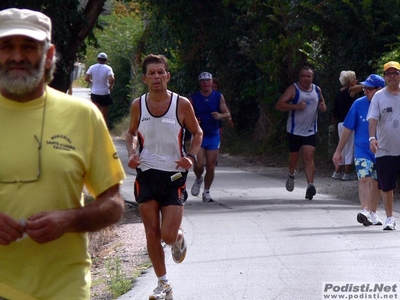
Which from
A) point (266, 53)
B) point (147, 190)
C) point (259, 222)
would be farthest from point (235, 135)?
point (147, 190)

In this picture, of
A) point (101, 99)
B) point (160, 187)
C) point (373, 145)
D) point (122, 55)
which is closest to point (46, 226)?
point (160, 187)

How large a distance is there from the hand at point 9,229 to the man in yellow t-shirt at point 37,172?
6 cm

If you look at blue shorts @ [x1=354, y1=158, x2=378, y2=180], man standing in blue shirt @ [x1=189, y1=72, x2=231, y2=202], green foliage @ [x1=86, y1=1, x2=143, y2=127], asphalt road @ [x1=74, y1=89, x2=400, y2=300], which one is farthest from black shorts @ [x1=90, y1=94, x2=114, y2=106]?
green foliage @ [x1=86, y1=1, x2=143, y2=127]

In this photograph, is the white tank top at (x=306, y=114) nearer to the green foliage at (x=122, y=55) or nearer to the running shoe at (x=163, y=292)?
the running shoe at (x=163, y=292)

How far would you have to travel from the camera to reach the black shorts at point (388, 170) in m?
10.7

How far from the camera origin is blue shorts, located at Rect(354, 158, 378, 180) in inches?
443

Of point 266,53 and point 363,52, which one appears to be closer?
point 363,52

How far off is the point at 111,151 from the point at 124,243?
692 centimetres

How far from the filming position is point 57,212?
11.8ft

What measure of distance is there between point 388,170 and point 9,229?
7.72 m

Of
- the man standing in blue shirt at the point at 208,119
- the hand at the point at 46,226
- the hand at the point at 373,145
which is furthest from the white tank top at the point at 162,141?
the man standing in blue shirt at the point at 208,119

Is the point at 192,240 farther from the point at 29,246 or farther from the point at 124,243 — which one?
the point at 29,246

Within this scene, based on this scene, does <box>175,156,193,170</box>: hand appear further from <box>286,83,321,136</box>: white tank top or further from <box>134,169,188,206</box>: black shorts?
<box>286,83,321,136</box>: white tank top

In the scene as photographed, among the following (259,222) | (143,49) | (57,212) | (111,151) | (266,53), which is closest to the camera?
(57,212)
